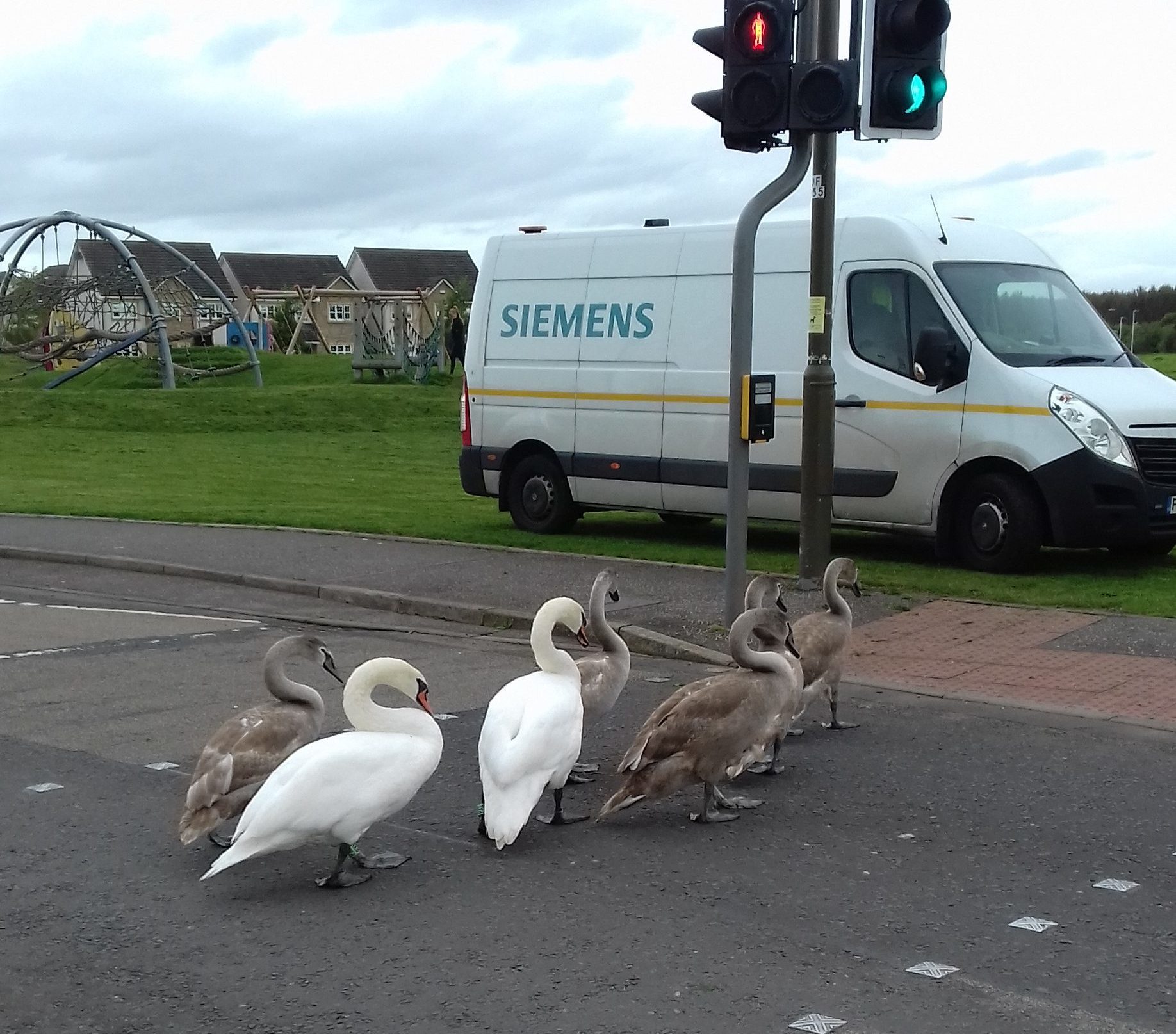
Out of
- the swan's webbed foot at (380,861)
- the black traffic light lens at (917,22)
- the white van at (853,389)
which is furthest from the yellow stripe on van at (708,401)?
the swan's webbed foot at (380,861)

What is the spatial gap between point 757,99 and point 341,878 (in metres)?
6.02

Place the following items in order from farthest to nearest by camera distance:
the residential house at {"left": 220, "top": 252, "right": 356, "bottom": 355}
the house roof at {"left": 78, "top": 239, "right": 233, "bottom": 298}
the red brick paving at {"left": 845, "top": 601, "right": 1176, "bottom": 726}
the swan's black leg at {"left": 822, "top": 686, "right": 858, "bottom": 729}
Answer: the residential house at {"left": 220, "top": 252, "right": 356, "bottom": 355}
the house roof at {"left": 78, "top": 239, "right": 233, "bottom": 298}
the red brick paving at {"left": 845, "top": 601, "right": 1176, "bottom": 726}
the swan's black leg at {"left": 822, "top": 686, "right": 858, "bottom": 729}

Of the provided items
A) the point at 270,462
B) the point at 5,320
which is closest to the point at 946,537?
the point at 270,462

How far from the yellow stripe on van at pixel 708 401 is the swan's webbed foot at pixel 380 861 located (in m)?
7.68

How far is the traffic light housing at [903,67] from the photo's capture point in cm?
976

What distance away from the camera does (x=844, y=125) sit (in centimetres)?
971

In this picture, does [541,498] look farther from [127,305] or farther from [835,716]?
[127,305]

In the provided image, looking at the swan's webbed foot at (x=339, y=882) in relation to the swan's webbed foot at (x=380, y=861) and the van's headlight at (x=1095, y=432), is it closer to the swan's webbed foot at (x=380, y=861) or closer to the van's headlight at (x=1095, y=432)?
the swan's webbed foot at (x=380, y=861)

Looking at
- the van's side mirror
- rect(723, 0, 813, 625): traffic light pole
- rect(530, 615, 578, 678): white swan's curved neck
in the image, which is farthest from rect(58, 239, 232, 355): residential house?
rect(530, 615, 578, 678): white swan's curved neck

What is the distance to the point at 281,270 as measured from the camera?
4466 inches

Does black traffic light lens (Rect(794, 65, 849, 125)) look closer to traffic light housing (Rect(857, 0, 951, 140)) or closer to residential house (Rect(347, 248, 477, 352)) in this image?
traffic light housing (Rect(857, 0, 951, 140))

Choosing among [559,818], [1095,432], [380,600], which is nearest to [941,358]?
[1095,432]

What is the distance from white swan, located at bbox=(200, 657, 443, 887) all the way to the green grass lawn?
6933 mm

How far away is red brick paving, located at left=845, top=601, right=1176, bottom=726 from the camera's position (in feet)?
28.8
